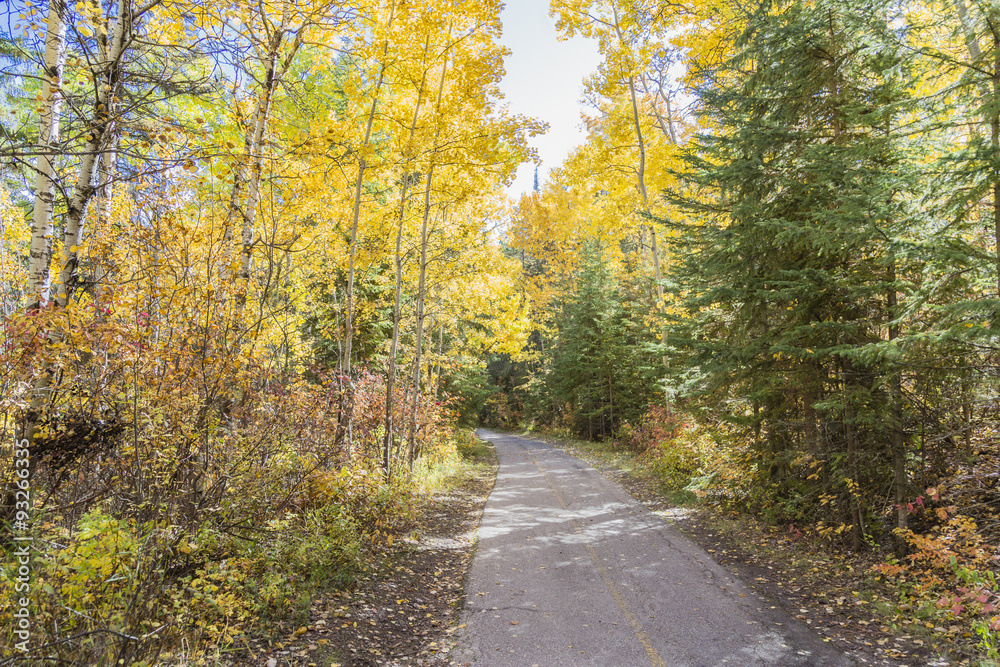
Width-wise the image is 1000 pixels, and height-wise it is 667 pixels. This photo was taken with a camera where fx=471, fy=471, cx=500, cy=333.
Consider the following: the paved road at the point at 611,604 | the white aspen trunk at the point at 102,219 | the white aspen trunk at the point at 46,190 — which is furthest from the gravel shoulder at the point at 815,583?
the white aspen trunk at the point at 46,190

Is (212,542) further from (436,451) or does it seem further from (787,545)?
(436,451)

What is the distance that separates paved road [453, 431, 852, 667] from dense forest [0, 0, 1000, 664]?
5.29 ft

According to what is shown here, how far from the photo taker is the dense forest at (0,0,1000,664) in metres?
3.74

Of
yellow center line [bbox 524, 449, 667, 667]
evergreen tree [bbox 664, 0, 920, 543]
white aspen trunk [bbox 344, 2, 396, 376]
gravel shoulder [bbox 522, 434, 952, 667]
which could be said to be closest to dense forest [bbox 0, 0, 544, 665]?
white aspen trunk [bbox 344, 2, 396, 376]

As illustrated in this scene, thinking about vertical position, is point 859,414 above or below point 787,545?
above

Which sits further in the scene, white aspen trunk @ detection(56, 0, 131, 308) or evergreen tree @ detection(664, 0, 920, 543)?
evergreen tree @ detection(664, 0, 920, 543)

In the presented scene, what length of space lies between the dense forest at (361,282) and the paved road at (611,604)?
5.29ft

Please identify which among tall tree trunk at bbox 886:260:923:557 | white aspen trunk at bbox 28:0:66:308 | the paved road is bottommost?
the paved road

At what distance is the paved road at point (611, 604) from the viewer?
4465 mm

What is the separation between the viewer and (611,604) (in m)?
5.52

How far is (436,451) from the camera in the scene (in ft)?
47.6

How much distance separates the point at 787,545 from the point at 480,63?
408 inches

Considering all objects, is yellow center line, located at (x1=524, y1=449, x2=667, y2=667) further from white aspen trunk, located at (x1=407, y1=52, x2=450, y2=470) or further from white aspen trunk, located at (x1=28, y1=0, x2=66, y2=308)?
white aspen trunk, located at (x1=28, y1=0, x2=66, y2=308)

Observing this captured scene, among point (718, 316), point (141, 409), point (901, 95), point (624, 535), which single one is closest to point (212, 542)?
point (141, 409)
